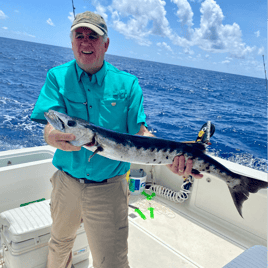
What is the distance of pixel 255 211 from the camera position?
378 cm

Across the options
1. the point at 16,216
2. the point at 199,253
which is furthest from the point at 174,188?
the point at 16,216

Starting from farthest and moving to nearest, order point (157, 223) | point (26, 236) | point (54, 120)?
1. point (157, 223)
2. point (26, 236)
3. point (54, 120)

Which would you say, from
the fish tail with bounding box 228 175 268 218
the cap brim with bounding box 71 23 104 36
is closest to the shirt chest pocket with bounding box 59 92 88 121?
the cap brim with bounding box 71 23 104 36

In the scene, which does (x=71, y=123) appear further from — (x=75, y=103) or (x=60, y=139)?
(x=75, y=103)

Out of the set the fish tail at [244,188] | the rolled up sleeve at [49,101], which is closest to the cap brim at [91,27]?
the rolled up sleeve at [49,101]

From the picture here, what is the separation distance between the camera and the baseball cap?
6.67 feet

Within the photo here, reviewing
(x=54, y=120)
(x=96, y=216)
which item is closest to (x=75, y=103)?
(x=54, y=120)

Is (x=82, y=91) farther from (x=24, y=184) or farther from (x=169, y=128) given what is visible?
(x=169, y=128)

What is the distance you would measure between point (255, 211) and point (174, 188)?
1.59 meters

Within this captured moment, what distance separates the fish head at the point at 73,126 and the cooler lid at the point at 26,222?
1.18 m

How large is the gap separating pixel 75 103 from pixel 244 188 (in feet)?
5.48

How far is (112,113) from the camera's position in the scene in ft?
7.33


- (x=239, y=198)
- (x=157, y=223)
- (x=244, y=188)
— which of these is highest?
(x=244, y=188)

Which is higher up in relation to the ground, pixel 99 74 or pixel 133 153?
pixel 99 74
